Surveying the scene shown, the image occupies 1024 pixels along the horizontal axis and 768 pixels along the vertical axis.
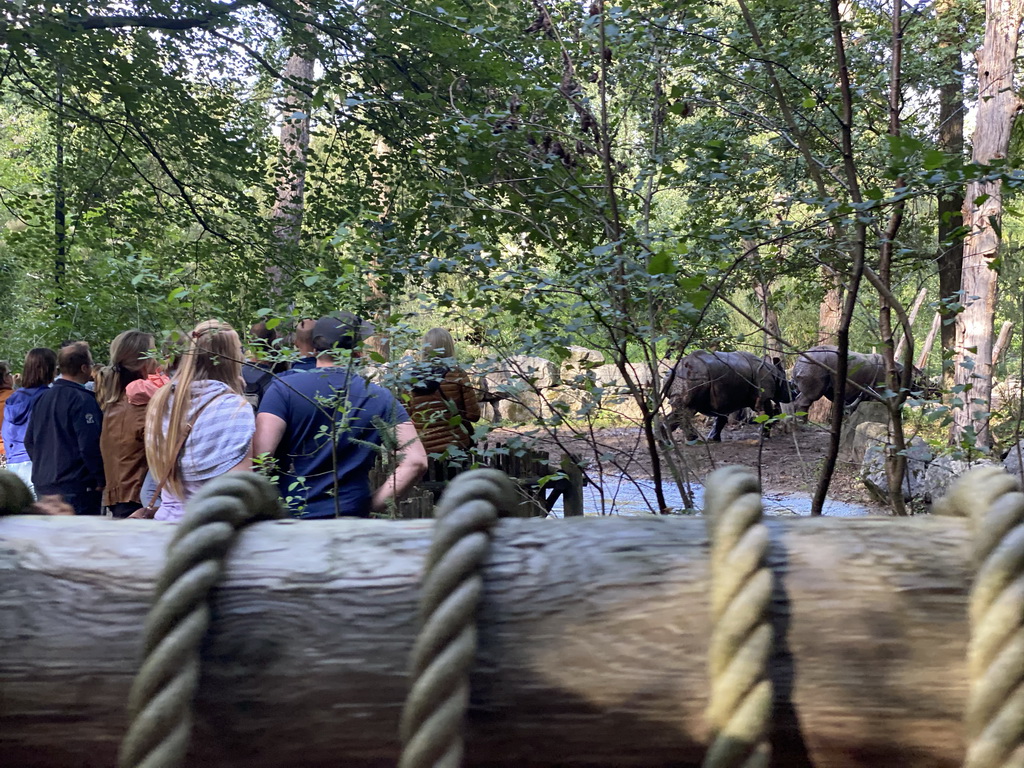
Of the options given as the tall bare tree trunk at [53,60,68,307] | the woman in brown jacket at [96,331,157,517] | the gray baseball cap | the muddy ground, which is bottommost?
the muddy ground

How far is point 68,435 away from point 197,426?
2.73 meters

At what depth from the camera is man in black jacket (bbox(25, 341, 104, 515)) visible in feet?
19.5

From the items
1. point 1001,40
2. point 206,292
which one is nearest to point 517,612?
point 206,292

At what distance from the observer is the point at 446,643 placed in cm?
78

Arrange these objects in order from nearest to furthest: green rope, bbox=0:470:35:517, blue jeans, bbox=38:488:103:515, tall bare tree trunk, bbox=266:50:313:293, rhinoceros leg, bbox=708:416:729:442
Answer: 1. green rope, bbox=0:470:35:517
2. blue jeans, bbox=38:488:103:515
3. tall bare tree trunk, bbox=266:50:313:293
4. rhinoceros leg, bbox=708:416:729:442

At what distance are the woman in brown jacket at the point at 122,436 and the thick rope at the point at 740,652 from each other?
5517mm

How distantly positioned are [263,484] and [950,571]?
72cm

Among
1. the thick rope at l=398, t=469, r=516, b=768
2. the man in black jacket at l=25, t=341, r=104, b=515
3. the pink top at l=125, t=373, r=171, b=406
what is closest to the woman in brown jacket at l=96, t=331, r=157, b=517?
the pink top at l=125, t=373, r=171, b=406

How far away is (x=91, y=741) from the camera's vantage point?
82 cm

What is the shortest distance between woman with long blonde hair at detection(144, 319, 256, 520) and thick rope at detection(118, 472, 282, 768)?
3.04 m

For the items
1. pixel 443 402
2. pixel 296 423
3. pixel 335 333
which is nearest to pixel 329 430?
pixel 296 423

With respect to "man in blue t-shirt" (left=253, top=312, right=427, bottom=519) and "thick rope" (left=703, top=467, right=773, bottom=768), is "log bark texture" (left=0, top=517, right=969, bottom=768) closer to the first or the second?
"thick rope" (left=703, top=467, right=773, bottom=768)

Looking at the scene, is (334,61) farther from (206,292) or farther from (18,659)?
(18,659)

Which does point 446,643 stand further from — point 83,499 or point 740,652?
point 83,499
